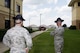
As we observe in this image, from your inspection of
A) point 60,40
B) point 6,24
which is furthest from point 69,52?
point 6,24

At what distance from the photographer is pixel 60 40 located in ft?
30.3

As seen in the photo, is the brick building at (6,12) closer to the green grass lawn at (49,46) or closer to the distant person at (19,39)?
the green grass lawn at (49,46)

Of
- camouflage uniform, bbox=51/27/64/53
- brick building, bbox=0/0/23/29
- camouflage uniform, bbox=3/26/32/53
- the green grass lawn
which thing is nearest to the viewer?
camouflage uniform, bbox=3/26/32/53

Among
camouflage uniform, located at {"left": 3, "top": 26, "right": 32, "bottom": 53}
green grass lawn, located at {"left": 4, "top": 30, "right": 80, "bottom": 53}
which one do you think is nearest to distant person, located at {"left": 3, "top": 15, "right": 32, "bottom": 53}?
camouflage uniform, located at {"left": 3, "top": 26, "right": 32, "bottom": 53}

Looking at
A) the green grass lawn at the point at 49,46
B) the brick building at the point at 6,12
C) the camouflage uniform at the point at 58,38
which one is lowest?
the green grass lawn at the point at 49,46

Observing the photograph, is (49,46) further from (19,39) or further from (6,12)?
(6,12)

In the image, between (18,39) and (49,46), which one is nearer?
(18,39)

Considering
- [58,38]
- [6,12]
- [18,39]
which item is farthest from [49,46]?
[6,12]

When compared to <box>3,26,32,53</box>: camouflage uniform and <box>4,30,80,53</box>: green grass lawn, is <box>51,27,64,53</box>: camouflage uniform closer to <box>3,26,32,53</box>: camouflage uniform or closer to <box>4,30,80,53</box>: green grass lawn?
<box>3,26,32,53</box>: camouflage uniform

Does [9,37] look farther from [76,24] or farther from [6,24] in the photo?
[76,24]

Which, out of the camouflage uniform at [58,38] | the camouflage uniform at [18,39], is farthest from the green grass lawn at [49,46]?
the camouflage uniform at [18,39]

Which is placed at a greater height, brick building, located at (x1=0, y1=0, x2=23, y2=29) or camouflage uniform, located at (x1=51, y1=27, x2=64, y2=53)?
brick building, located at (x1=0, y1=0, x2=23, y2=29)

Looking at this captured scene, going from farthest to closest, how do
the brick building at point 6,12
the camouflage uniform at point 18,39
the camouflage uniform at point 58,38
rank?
1. the brick building at point 6,12
2. the camouflage uniform at point 58,38
3. the camouflage uniform at point 18,39

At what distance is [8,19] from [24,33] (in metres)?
27.7
